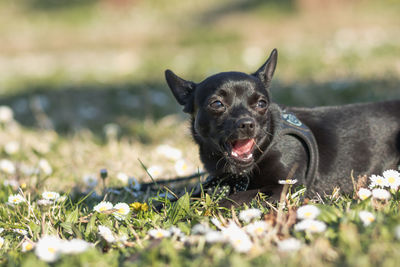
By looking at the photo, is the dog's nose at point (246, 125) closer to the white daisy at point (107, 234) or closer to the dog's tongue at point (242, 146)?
the dog's tongue at point (242, 146)

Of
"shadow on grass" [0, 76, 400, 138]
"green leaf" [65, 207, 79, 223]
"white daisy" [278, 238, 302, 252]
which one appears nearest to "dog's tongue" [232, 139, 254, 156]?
"green leaf" [65, 207, 79, 223]

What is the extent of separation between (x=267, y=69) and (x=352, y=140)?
2.52 ft

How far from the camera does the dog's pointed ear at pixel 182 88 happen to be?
11.0 feet

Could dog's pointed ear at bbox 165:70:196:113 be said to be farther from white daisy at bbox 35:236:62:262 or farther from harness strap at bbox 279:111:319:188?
white daisy at bbox 35:236:62:262

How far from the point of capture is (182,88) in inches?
132

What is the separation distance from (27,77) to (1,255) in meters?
7.65

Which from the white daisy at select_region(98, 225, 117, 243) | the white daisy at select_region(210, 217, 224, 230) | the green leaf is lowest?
the green leaf

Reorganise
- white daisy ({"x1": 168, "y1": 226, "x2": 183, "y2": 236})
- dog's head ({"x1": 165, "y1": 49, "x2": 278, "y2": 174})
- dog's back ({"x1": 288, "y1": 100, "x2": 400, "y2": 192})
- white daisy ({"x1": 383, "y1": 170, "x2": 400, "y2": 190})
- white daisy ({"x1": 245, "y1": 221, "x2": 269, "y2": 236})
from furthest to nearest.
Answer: dog's back ({"x1": 288, "y1": 100, "x2": 400, "y2": 192})
dog's head ({"x1": 165, "y1": 49, "x2": 278, "y2": 174})
white daisy ({"x1": 383, "y1": 170, "x2": 400, "y2": 190})
white daisy ({"x1": 168, "y1": 226, "x2": 183, "y2": 236})
white daisy ({"x1": 245, "y1": 221, "x2": 269, "y2": 236})

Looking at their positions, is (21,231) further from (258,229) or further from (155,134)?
(155,134)

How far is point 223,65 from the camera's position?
8.54 metres

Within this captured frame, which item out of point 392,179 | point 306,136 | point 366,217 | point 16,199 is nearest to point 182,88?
point 306,136

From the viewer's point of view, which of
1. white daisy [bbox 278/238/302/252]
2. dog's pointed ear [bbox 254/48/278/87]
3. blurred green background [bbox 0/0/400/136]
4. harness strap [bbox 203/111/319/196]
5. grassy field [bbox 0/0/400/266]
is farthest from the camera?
blurred green background [bbox 0/0/400/136]

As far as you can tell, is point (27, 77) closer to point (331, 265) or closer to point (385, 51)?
point (385, 51)

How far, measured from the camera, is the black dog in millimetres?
2885
